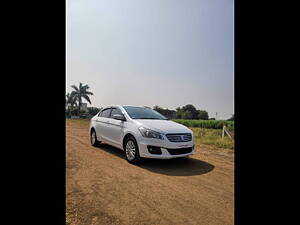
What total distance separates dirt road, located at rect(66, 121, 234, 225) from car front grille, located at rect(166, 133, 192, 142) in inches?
24.1

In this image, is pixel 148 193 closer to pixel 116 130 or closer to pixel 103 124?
pixel 116 130

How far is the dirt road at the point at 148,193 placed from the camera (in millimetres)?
2008

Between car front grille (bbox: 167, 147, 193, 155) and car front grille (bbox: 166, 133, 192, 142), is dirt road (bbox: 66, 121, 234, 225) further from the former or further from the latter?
car front grille (bbox: 166, 133, 192, 142)

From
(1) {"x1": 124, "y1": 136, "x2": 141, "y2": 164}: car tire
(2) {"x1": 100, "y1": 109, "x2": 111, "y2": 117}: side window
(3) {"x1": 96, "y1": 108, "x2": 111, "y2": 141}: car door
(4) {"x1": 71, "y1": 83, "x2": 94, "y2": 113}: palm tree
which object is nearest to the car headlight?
(1) {"x1": 124, "y1": 136, "x2": 141, "y2": 164}: car tire

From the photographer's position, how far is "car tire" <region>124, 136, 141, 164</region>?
157 inches

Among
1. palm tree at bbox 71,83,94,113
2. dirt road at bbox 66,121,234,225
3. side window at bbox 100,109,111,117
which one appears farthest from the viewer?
palm tree at bbox 71,83,94,113

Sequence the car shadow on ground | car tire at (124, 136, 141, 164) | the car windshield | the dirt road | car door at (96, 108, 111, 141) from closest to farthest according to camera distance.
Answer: the dirt road → the car shadow on ground → car tire at (124, 136, 141, 164) → the car windshield → car door at (96, 108, 111, 141)

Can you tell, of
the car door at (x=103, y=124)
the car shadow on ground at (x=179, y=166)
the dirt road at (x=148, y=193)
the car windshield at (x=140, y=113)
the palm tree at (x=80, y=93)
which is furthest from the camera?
the palm tree at (x=80, y=93)

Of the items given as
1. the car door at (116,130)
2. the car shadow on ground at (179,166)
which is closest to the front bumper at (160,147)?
the car shadow on ground at (179,166)

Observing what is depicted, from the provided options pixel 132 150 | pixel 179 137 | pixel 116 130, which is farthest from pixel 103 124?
pixel 179 137

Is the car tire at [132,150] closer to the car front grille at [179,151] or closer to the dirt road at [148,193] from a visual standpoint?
the dirt road at [148,193]

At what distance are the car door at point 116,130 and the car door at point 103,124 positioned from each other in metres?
0.22
